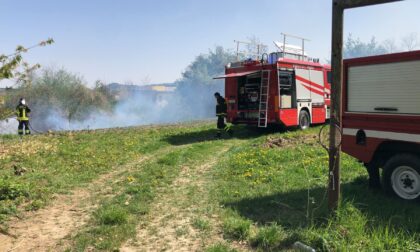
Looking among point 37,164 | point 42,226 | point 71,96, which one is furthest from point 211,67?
point 42,226

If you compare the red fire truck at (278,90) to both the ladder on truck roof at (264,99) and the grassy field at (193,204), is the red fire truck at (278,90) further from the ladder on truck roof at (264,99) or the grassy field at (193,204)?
the grassy field at (193,204)

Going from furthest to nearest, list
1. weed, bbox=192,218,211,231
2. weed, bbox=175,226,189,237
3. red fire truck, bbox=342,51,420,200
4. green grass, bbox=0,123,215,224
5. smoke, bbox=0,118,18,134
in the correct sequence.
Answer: smoke, bbox=0,118,18,134
green grass, bbox=0,123,215,224
red fire truck, bbox=342,51,420,200
weed, bbox=192,218,211,231
weed, bbox=175,226,189,237

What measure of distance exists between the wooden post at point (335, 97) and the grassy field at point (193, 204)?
0.34 meters

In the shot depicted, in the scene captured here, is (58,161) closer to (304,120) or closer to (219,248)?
(219,248)

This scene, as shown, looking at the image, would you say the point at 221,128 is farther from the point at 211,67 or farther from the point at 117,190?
the point at 211,67

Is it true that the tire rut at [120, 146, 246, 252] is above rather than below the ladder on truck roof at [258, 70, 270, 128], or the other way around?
below

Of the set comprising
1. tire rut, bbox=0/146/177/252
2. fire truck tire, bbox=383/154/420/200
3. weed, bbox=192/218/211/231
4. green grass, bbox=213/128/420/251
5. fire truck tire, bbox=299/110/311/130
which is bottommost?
tire rut, bbox=0/146/177/252

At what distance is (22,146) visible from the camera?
12273 mm

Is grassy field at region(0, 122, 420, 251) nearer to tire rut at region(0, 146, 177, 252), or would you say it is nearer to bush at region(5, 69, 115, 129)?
tire rut at region(0, 146, 177, 252)

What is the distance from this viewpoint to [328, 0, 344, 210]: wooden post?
499 centimetres

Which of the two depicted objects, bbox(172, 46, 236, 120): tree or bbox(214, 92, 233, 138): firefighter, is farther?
bbox(172, 46, 236, 120): tree

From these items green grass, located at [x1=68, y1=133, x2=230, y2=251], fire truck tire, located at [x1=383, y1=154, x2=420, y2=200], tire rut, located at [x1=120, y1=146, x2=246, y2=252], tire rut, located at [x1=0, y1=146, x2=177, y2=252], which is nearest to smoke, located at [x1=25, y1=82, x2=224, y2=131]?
green grass, located at [x1=68, y1=133, x2=230, y2=251]

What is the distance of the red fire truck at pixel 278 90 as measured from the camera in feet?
47.4

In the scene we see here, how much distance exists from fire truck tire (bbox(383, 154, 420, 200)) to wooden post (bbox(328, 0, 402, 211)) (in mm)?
1608
